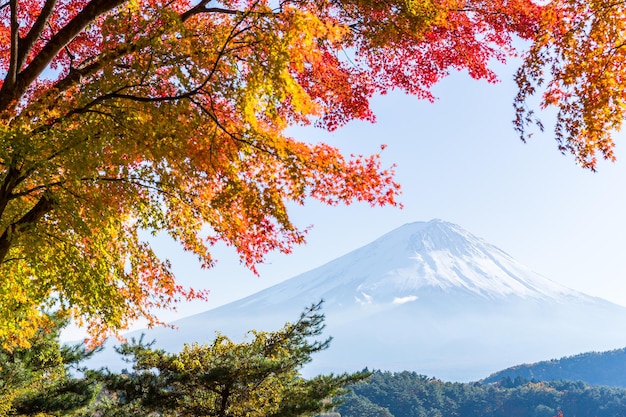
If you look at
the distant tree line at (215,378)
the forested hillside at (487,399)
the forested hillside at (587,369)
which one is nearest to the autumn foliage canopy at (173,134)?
the distant tree line at (215,378)

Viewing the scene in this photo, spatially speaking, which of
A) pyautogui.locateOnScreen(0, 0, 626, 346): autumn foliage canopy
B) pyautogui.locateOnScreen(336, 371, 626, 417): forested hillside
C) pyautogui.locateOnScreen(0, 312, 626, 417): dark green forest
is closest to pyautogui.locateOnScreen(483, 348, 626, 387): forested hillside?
pyautogui.locateOnScreen(336, 371, 626, 417): forested hillside

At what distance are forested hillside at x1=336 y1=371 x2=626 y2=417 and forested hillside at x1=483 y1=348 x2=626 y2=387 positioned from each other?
5069 cm

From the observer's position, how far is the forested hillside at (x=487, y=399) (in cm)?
6875

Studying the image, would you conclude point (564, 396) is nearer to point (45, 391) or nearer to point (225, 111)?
point (45, 391)

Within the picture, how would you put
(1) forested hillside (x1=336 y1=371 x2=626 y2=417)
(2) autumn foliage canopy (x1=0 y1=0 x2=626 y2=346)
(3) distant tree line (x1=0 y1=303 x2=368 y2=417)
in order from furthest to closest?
(1) forested hillside (x1=336 y1=371 x2=626 y2=417) < (3) distant tree line (x1=0 y1=303 x2=368 y2=417) < (2) autumn foliage canopy (x1=0 y1=0 x2=626 y2=346)

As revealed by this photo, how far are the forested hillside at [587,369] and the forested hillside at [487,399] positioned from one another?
50.7 meters

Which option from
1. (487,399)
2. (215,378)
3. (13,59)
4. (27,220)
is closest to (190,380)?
(215,378)

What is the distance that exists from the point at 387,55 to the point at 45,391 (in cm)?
971

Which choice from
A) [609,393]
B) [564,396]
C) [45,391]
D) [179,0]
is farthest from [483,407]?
[179,0]

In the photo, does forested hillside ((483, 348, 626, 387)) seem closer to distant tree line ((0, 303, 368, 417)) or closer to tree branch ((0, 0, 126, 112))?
distant tree line ((0, 303, 368, 417))

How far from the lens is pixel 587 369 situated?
12950cm

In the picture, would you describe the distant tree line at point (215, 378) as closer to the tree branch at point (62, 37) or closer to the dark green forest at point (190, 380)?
the dark green forest at point (190, 380)

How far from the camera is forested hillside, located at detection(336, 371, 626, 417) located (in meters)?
68.8

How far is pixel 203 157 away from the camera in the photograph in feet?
14.5
